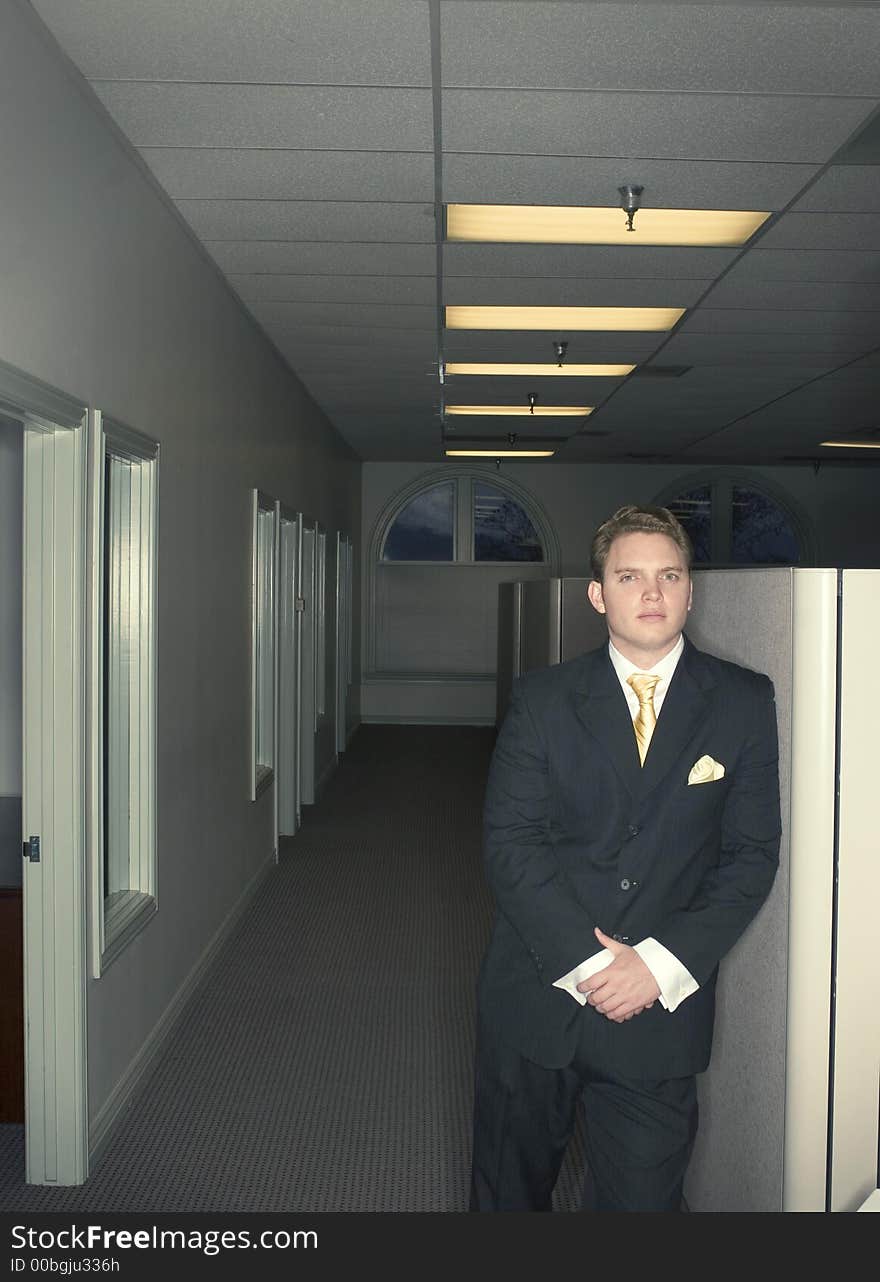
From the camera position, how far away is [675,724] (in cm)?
218

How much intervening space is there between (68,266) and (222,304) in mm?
2452

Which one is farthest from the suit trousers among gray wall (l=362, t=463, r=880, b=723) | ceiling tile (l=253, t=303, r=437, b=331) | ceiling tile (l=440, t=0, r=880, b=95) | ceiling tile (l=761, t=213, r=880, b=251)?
gray wall (l=362, t=463, r=880, b=723)

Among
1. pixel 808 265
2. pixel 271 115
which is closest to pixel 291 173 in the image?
pixel 271 115

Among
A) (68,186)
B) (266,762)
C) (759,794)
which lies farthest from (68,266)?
(266,762)

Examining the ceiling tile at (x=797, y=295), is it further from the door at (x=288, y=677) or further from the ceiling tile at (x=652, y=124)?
the door at (x=288, y=677)

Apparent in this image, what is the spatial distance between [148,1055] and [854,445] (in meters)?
10.1

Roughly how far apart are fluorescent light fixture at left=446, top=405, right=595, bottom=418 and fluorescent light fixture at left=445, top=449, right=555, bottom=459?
283 centimetres

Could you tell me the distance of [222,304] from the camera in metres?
5.61

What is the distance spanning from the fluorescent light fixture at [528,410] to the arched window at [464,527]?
447 cm

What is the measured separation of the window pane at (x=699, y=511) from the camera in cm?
1461

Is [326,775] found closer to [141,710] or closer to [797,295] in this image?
[797,295]

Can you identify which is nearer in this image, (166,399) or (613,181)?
(613,181)

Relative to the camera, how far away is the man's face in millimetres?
2172

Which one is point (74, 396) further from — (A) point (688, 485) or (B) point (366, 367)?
(A) point (688, 485)
